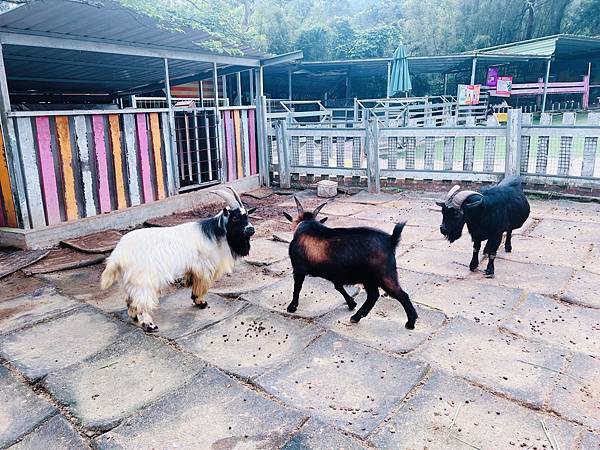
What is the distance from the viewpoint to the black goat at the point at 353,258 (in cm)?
327

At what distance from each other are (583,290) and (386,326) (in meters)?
1.87

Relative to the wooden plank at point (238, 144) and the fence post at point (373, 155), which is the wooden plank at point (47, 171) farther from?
the fence post at point (373, 155)

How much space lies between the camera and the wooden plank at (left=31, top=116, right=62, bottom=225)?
5.30 meters

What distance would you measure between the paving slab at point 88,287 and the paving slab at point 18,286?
0.09 metres

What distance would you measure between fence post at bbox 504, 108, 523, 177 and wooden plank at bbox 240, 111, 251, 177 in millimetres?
4389

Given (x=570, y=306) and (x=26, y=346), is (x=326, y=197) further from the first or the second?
(x=26, y=346)

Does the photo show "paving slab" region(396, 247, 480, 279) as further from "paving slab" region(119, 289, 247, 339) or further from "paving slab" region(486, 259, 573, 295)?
"paving slab" region(119, 289, 247, 339)

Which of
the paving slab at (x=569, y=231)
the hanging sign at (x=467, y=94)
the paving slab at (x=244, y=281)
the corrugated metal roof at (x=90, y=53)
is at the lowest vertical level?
the paving slab at (x=244, y=281)

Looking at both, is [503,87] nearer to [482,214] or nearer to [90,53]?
[90,53]

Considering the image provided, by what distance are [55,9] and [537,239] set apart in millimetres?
6394

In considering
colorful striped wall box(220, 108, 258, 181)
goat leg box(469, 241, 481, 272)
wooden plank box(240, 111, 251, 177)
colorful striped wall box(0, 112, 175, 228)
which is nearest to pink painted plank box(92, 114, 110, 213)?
colorful striped wall box(0, 112, 175, 228)

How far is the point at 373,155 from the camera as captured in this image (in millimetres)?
8383

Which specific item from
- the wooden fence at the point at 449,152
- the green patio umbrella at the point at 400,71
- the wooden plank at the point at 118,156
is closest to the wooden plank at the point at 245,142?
the wooden fence at the point at 449,152

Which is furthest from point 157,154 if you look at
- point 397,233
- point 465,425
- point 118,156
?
point 465,425
